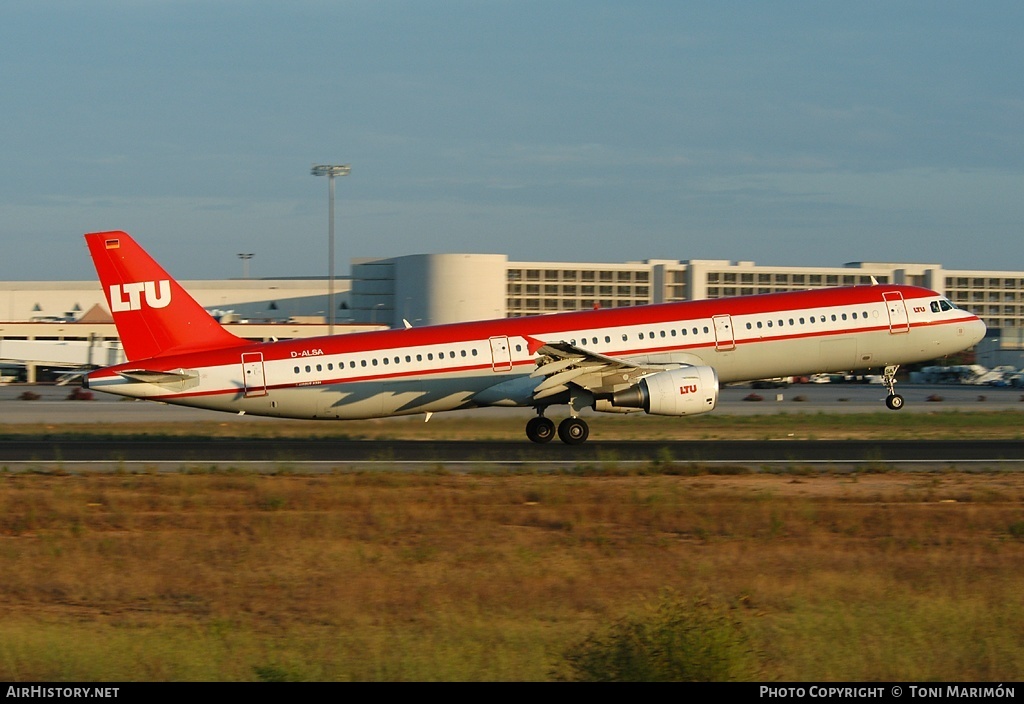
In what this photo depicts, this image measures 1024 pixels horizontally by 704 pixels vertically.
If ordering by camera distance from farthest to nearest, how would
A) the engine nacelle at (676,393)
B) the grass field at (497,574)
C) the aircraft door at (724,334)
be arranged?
the aircraft door at (724,334)
the engine nacelle at (676,393)
the grass field at (497,574)

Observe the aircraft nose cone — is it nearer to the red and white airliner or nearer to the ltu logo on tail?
the red and white airliner


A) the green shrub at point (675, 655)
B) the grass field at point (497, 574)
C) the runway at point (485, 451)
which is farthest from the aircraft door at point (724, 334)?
the green shrub at point (675, 655)

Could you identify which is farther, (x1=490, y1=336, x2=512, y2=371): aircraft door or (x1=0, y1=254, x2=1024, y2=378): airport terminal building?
(x1=0, y1=254, x2=1024, y2=378): airport terminal building

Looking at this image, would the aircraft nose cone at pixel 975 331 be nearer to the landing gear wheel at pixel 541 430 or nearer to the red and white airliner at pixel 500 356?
the red and white airliner at pixel 500 356

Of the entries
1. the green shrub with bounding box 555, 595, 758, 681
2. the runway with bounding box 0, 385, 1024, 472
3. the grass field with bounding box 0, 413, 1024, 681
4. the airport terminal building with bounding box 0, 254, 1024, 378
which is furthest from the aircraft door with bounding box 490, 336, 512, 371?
the airport terminal building with bounding box 0, 254, 1024, 378

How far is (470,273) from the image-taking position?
384 feet

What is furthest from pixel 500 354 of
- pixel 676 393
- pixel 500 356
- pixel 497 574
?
pixel 497 574

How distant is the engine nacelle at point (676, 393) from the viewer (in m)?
28.5

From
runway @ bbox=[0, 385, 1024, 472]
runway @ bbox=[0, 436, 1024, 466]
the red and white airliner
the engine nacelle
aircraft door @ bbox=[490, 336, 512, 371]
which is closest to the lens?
runway @ bbox=[0, 385, 1024, 472]

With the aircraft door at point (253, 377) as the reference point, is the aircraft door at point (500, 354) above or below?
above

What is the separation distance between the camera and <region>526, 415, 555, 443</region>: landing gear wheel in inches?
1225

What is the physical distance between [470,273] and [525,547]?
103 metres

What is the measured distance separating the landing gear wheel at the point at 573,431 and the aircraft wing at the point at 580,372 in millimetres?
1008

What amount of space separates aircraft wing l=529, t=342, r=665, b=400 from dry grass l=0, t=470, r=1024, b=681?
25.4 feet
